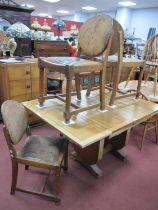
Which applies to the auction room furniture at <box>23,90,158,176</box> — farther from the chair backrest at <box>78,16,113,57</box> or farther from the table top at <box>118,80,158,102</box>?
the table top at <box>118,80,158,102</box>

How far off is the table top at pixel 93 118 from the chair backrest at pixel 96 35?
522 millimetres

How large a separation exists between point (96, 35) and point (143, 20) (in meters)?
8.03

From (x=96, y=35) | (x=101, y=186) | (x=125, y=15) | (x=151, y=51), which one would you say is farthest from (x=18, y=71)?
(x=125, y=15)

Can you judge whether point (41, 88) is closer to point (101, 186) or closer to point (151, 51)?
point (101, 186)

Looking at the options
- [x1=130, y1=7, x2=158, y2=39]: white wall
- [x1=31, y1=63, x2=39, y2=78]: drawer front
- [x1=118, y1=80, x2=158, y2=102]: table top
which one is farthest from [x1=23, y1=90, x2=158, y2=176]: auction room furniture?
[x1=130, y1=7, x2=158, y2=39]: white wall

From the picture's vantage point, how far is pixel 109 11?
940 cm

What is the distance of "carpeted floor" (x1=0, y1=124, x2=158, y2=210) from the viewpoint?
1.58 m

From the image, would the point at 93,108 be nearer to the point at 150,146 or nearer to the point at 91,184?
the point at 91,184

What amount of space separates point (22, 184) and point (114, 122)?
1092 mm

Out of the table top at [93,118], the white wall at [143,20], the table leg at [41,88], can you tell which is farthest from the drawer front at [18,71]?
the white wall at [143,20]

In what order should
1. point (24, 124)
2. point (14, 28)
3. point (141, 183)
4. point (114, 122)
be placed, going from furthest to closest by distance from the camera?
point (14, 28), point (141, 183), point (24, 124), point (114, 122)

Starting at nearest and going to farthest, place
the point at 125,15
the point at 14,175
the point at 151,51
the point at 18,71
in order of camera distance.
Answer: the point at 14,175 → the point at 18,71 → the point at 151,51 → the point at 125,15

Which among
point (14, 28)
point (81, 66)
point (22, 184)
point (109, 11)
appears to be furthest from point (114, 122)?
point (109, 11)

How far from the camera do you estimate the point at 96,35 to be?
4.68ft
